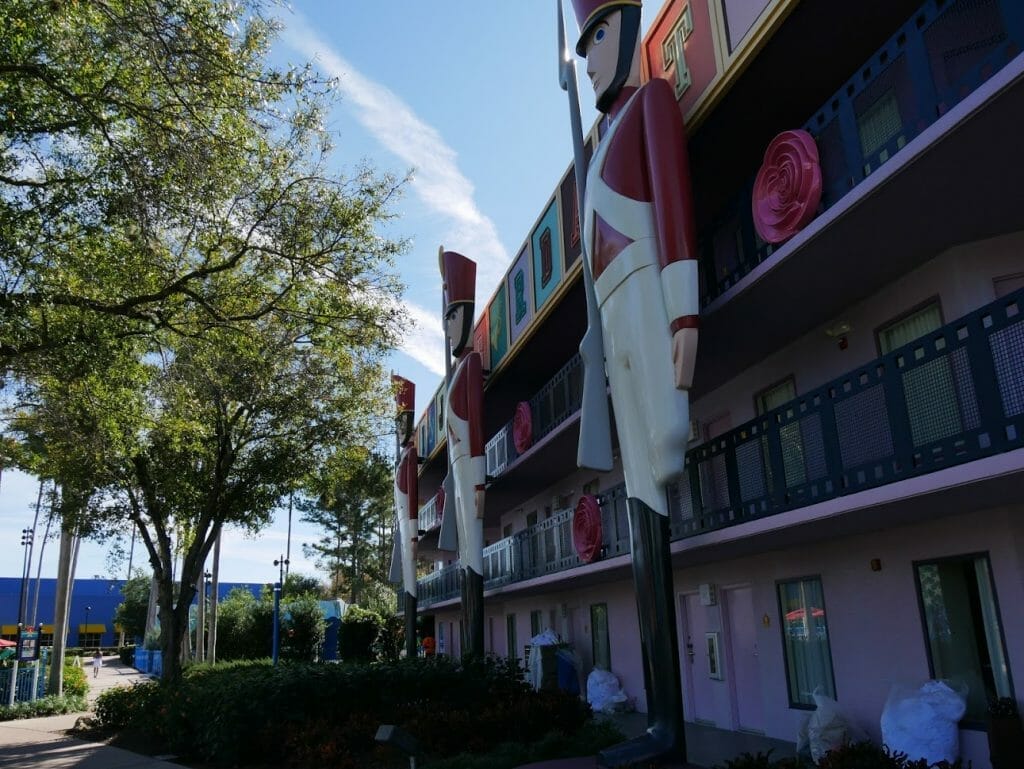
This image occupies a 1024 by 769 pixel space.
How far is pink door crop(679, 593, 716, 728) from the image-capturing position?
13.9m

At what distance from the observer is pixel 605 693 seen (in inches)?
655

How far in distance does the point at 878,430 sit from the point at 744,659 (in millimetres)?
6437

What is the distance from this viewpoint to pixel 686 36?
1118 cm

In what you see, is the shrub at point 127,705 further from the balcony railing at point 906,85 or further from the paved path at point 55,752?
the balcony railing at point 906,85

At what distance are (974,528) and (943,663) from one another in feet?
5.31

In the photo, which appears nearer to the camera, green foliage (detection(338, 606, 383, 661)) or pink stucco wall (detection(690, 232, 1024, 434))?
pink stucco wall (detection(690, 232, 1024, 434))

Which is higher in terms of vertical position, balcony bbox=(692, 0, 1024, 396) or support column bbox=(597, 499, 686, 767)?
balcony bbox=(692, 0, 1024, 396)

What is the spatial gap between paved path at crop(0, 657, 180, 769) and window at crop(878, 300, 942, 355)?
11.4 m

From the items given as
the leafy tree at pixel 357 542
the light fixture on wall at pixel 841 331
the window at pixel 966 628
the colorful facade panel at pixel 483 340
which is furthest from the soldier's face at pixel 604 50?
the leafy tree at pixel 357 542

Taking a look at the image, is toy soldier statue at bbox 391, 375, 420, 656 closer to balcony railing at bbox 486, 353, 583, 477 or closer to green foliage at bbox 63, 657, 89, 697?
balcony railing at bbox 486, 353, 583, 477

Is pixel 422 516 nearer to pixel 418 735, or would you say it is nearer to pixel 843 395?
pixel 418 735

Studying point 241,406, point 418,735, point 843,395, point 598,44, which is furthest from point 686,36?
point 241,406

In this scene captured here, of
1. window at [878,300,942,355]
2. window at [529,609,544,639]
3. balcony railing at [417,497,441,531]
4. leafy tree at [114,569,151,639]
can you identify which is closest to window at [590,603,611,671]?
window at [529,609,544,639]

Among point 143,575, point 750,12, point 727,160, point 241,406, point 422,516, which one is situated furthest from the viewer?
point 143,575
